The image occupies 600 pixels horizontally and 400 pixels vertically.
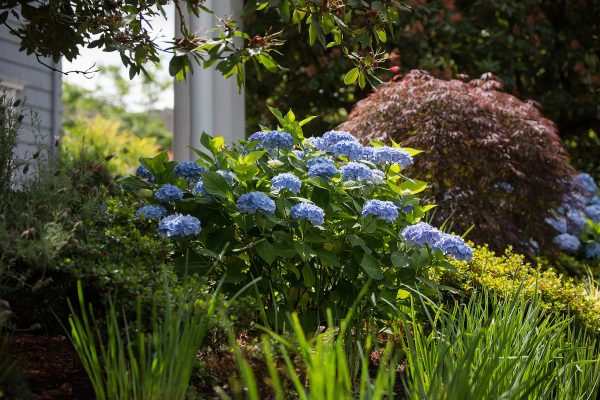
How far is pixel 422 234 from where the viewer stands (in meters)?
3.03

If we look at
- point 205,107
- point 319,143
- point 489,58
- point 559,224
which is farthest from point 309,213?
point 489,58

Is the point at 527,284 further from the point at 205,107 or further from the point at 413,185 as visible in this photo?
the point at 205,107

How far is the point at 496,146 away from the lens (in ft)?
16.3

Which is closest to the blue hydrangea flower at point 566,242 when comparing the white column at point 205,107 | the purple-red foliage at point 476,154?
the purple-red foliage at point 476,154

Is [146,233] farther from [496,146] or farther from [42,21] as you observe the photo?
[496,146]

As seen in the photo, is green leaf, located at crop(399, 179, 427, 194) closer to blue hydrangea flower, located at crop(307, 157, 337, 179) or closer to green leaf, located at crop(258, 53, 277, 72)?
blue hydrangea flower, located at crop(307, 157, 337, 179)

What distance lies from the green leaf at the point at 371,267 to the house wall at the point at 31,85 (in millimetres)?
3349

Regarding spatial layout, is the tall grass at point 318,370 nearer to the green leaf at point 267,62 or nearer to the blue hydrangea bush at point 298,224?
the blue hydrangea bush at point 298,224

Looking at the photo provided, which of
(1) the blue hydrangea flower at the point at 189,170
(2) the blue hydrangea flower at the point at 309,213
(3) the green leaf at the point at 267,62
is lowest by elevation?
(2) the blue hydrangea flower at the point at 309,213

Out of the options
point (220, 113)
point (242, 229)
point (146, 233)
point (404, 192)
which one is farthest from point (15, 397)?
point (220, 113)

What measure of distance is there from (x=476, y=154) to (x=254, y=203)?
246cm

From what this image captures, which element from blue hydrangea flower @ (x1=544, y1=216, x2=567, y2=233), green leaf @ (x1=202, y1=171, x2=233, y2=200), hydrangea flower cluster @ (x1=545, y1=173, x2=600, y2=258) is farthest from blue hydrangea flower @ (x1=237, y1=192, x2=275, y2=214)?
blue hydrangea flower @ (x1=544, y1=216, x2=567, y2=233)

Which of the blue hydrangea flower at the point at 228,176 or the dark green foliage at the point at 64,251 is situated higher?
the blue hydrangea flower at the point at 228,176

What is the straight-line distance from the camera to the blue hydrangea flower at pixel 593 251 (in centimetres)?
614
